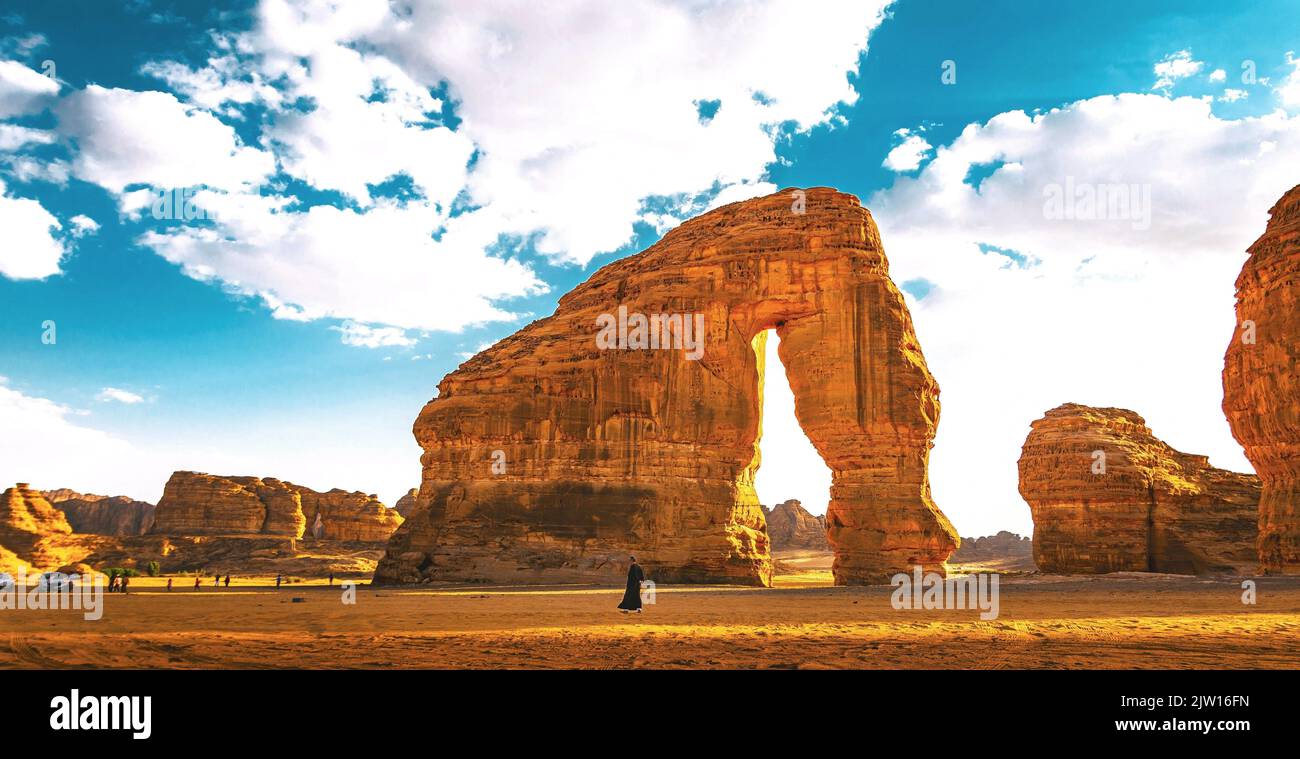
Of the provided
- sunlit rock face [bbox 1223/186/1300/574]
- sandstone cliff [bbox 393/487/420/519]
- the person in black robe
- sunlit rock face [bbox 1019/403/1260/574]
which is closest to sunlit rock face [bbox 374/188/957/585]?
sunlit rock face [bbox 1223/186/1300/574]

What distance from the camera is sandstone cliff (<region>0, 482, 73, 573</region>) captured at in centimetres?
5547

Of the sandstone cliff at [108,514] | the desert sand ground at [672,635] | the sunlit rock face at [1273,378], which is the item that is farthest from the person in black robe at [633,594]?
the sandstone cliff at [108,514]

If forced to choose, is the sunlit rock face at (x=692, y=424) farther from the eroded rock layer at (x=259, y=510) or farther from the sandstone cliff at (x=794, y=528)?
the sandstone cliff at (x=794, y=528)

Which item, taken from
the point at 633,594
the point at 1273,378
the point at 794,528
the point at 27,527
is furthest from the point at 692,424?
the point at 794,528

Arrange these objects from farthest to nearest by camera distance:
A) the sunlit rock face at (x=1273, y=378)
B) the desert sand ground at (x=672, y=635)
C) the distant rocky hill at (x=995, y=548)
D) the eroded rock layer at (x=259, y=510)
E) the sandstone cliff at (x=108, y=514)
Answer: the distant rocky hill at (x=995, y=548)
the sandstone cliff at (x=108, y=514)
the eroded rock layer at (x=259, y=510)
the sunlit rock face at (x=1273, y=378)
the desert sand ground at (x=672, y=635)

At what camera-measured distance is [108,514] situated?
103 m

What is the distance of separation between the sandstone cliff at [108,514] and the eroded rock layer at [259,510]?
23.6 m

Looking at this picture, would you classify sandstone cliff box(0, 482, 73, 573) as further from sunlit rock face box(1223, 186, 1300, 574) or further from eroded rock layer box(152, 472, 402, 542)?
sunlit rock face box(1223, 186, 1300, 574)

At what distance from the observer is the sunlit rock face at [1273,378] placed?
33.6m

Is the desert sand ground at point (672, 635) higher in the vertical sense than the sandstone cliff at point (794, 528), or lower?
higher

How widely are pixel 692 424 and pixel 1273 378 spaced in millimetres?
26607
